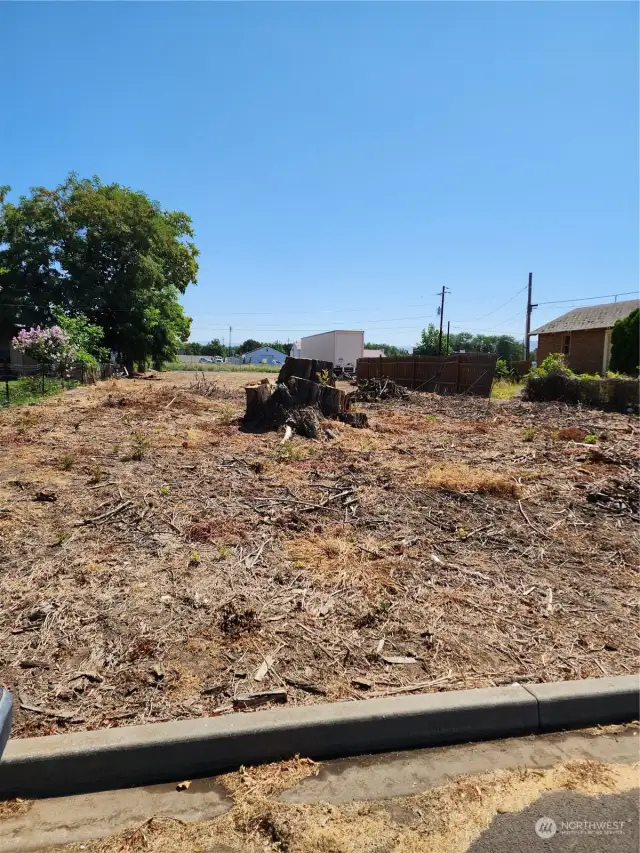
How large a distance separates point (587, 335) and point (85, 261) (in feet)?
106

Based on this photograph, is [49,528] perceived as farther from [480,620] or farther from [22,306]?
[22,306]

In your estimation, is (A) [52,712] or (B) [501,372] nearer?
(A) [52,712]

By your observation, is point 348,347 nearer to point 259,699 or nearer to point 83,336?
point 83,336

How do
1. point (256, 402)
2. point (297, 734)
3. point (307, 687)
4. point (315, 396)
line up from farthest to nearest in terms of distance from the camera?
1. point (315, 396)
2. point (256, 402)
3. point (307, 687)
4. point (297, 734)

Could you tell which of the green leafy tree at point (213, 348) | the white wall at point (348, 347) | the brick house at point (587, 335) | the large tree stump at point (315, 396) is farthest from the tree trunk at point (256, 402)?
the green leafy tree at point (213, 348)

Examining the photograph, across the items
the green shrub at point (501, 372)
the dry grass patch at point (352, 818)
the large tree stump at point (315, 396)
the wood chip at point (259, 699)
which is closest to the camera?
the dry grass patch at point (352, 818)

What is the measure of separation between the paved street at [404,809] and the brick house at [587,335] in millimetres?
34401

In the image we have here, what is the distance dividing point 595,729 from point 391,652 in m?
1.10

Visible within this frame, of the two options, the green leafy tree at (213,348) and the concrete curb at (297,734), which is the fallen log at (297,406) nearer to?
the concrete curb at (297,734)

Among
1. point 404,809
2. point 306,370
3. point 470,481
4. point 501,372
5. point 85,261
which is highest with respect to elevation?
point 85,261

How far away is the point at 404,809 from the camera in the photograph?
209 cm

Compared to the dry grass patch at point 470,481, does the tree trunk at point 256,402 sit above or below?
above

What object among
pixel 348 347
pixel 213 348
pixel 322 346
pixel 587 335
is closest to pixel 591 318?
A: pixel 587 335

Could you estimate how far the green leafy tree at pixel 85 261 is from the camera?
28.5m
